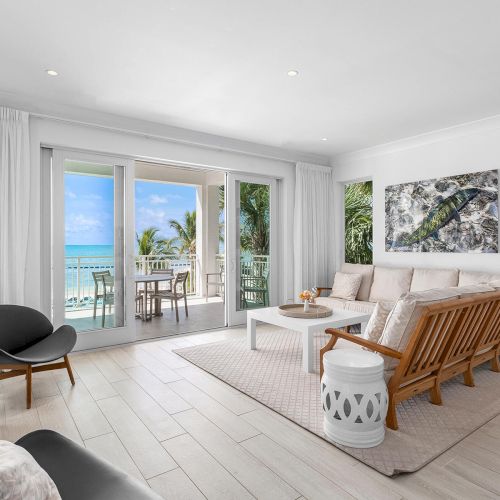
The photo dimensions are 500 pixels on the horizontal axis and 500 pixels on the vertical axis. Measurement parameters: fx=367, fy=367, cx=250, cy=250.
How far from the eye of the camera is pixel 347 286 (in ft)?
18.1

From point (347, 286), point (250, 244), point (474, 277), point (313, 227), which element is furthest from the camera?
point (313, 227)

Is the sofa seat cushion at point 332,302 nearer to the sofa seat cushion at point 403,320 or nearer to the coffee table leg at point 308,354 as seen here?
the coffee table leg at point 308,354

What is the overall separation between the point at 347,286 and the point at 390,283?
2.03ft

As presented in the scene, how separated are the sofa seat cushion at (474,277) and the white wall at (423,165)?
26 cm

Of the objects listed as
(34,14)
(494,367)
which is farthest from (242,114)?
(494,367)

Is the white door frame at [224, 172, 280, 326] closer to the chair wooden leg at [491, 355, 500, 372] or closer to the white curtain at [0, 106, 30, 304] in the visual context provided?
the white curtain at [0, 106, 30, 304]

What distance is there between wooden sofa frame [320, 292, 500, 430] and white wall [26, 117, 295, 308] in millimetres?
3205

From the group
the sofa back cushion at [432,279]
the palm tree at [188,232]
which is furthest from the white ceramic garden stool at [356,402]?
the palm tree at [188,232]

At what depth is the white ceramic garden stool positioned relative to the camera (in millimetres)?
2205

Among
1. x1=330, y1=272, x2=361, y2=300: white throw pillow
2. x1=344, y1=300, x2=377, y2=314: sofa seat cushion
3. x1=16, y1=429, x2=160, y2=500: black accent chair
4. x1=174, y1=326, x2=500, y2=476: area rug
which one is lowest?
x1=174, y1=326, x2=500, y2=476: area rug

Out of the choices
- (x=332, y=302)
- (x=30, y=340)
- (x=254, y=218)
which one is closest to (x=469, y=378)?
(x=332, y=302)

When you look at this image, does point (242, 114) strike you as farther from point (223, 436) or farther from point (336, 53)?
point (223, 436)

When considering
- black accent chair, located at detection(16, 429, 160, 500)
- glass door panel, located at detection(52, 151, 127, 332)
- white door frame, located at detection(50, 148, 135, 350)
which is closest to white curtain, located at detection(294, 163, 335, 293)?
white door frame, located at detection(50, 148, 135, 350)

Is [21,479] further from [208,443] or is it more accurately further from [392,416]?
[392,416]
